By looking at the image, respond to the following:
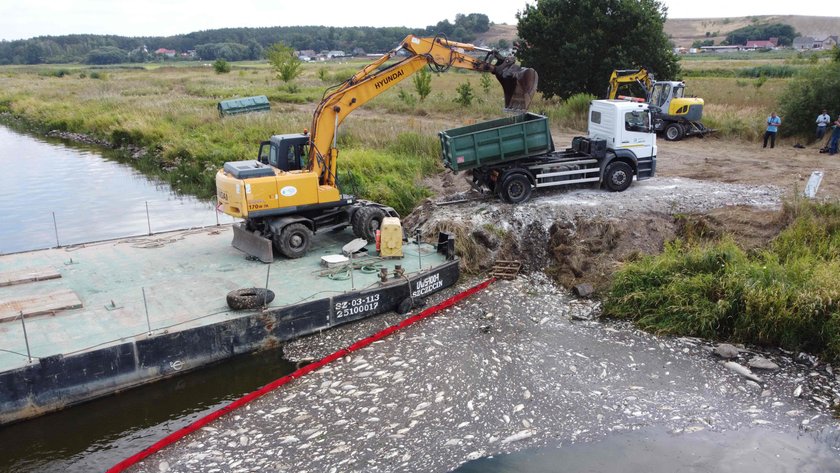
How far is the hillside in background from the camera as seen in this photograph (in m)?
138

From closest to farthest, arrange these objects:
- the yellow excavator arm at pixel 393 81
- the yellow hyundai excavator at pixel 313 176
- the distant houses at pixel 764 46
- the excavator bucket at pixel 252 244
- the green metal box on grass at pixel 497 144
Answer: the yellow hyundai excavator at pixel 313 176
the excavator bucket at pixel 252 244
the yellow excavator arm at pixel 393 81
the green metal box on grass at pixel 497 144
the distant houses at pixel 764 46

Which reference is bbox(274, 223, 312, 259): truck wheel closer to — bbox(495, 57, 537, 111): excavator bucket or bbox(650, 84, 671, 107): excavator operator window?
bbox(495, 57, 537, 111): excavator bucket

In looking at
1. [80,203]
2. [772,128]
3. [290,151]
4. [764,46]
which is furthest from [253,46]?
[290,151]

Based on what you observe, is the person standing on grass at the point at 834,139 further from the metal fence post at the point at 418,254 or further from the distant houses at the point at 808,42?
the distant houses at the point at 808,42

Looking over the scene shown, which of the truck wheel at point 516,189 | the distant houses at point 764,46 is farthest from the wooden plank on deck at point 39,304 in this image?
the distant houses at point 764,46

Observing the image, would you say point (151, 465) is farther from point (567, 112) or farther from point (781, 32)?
point (781, 32)

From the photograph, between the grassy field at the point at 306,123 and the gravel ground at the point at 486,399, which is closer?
the gravel ground at the point at 486,399

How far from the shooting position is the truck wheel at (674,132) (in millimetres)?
27562

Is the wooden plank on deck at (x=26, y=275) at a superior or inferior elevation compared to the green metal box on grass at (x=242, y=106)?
inferior

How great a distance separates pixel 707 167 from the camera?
21.1 meters

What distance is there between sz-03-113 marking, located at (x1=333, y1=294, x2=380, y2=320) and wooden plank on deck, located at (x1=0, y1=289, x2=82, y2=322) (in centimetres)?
455

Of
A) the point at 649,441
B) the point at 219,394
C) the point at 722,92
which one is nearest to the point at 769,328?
the point at 649,441

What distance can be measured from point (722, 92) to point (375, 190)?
3130 cm

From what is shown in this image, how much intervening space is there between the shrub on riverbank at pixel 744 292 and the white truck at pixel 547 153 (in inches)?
153
